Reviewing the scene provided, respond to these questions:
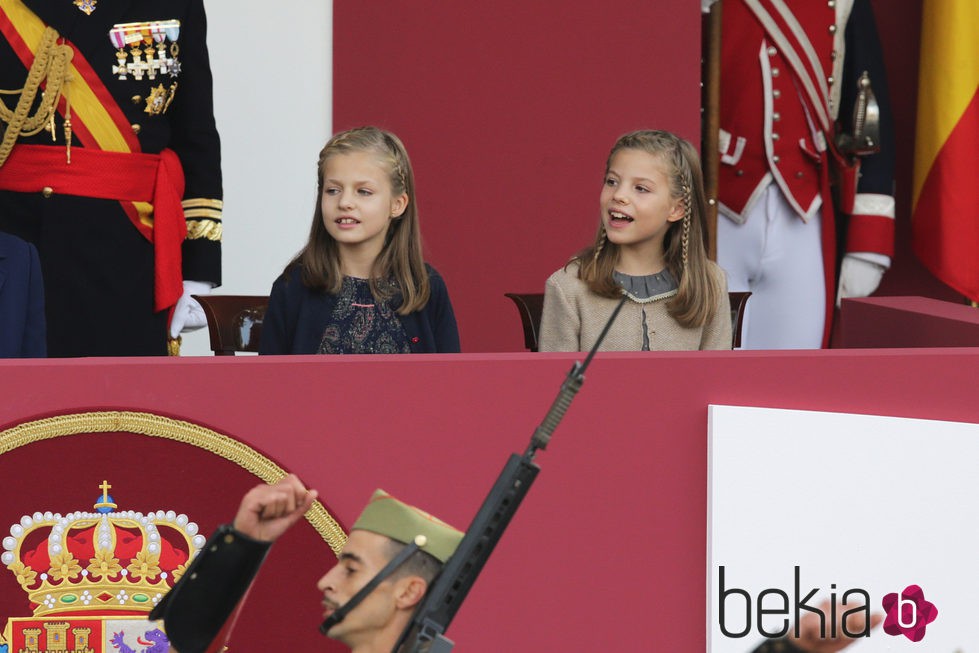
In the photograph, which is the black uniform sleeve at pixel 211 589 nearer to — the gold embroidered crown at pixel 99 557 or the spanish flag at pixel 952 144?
the gold embroidered crown at pixel 99 557

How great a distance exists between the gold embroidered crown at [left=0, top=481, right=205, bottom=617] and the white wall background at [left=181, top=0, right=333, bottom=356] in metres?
2.35

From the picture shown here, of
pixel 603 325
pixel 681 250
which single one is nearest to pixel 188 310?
pixel 603 325

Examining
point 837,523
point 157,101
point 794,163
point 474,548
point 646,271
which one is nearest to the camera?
point 474,548

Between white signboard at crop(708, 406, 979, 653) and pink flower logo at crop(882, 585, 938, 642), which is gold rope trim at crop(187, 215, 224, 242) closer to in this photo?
white signboard at crop(708, 406, 979, 653)

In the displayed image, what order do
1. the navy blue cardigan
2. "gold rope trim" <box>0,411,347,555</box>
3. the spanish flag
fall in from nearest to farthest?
1. "gold rope trim" <box>0,411,347,555</box>
2. the navy blue cardigan
3. the spanish flag

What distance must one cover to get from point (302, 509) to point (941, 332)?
3.85ft

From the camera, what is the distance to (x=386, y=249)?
3.08 metres

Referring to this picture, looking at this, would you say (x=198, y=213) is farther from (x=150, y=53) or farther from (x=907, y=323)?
(x=907, y=323)

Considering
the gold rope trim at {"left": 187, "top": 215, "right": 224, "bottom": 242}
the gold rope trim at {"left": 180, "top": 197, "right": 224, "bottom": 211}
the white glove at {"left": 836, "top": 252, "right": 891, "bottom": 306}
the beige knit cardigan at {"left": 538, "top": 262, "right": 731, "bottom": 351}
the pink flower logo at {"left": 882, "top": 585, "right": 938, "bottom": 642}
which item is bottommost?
the pink flower logo at {"left": 882, "top": 585, "right": 938, "bottom": 642}

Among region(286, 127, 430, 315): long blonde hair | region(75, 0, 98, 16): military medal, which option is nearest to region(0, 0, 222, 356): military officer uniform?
region(75, 0, 98, 16): military medal

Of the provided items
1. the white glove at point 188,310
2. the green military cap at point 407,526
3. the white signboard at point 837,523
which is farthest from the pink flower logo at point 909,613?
the white glove at point 188,310

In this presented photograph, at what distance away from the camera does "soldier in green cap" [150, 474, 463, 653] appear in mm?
1809

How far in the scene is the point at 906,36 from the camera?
5109mm

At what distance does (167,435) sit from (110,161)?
134cm
